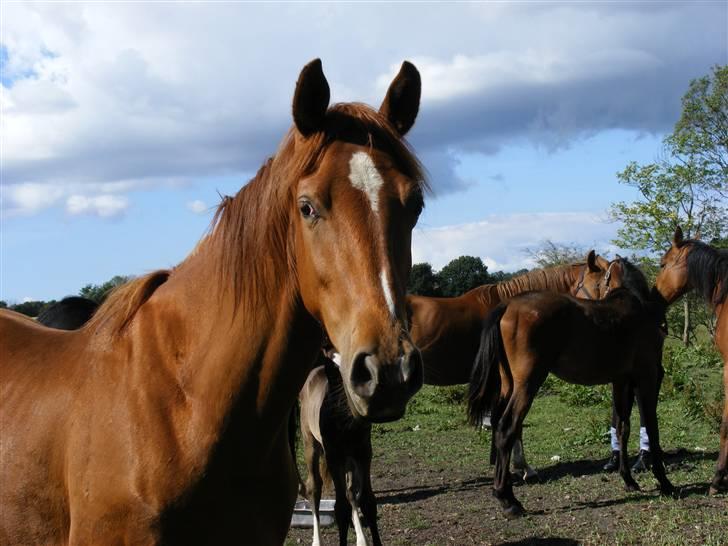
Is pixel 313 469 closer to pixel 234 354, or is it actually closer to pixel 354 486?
pixel 354 486

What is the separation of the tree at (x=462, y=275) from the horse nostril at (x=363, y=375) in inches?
1364

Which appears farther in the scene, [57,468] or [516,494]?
[516,494]

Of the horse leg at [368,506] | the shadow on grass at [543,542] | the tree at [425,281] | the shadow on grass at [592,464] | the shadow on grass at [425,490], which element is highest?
the tree at [425,281]

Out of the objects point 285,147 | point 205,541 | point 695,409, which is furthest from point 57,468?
point 695,409

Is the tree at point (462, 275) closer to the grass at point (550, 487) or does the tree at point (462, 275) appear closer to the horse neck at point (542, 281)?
the grass at point (550, 487)

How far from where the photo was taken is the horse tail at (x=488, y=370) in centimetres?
846

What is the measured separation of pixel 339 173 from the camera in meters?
2.19

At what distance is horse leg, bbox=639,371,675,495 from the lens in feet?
25.1

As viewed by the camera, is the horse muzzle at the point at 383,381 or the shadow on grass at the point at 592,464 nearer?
the horse muzzle at the point at 383,381

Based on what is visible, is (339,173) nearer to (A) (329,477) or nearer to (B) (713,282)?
(A) (329,477)

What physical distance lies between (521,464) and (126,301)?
7.21 m

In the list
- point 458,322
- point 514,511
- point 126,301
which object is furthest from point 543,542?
point 126,301

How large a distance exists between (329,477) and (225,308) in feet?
14.0

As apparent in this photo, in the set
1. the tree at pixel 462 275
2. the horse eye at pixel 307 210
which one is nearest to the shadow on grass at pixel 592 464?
the horse eye at pixel 307 210
